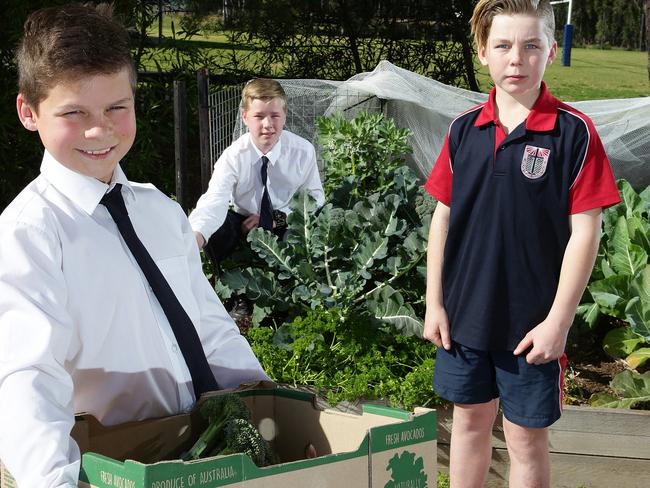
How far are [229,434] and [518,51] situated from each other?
1.45 metres

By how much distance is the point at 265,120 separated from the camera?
4809 mm

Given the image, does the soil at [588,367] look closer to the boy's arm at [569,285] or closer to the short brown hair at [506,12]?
the boy's arm at [569,285]

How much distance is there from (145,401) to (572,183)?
1.34m

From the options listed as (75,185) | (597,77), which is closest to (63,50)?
(75,185)

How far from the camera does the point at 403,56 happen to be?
9.62m

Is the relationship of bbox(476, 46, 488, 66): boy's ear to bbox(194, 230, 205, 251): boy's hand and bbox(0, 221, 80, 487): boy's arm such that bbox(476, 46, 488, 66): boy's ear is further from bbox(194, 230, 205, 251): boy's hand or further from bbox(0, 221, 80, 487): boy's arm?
bbox(194, 230, 205, 251): boy's hand

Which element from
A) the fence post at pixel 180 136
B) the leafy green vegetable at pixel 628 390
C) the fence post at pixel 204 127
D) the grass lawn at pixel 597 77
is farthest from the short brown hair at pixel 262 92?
the grass lawn at pixel 597 77

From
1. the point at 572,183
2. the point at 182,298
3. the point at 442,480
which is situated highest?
the point at 572,183

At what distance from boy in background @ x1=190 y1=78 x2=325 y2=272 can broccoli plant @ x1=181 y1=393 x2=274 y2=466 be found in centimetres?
306

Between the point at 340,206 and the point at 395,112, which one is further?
the point at 395,112

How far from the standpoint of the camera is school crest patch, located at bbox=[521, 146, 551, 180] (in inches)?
98.8

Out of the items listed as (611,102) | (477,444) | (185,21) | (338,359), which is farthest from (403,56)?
→ (477,444)

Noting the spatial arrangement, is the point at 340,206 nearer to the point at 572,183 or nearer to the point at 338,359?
the point at 338,359

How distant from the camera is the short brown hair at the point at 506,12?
250 cm
